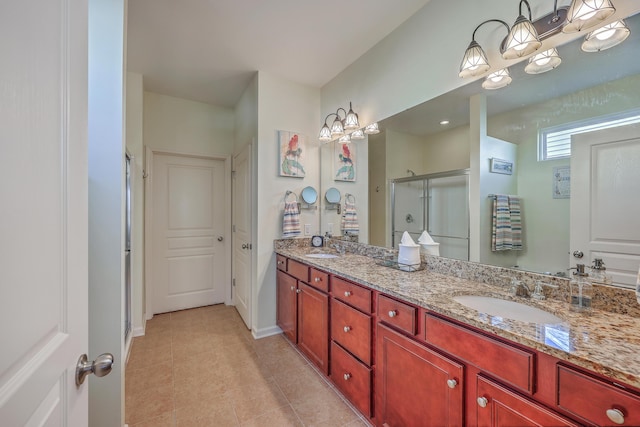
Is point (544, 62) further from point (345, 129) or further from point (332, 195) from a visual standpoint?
point (332, 195)

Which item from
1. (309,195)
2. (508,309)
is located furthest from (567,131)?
(309,195)

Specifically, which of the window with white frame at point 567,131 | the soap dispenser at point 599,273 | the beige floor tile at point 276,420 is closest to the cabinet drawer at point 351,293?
the beige floor tile at point 276,420

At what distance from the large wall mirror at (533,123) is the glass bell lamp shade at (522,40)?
0.31 ft

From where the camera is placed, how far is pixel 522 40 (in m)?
1.29

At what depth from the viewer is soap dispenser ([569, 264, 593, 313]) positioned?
109 centimetres

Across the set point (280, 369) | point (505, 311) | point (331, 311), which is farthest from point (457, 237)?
point (280, 369)

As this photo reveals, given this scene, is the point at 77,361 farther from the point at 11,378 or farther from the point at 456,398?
the point at 456,398

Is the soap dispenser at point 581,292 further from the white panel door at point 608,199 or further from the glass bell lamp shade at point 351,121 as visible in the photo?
the glass bell lamp shade at point 351,121

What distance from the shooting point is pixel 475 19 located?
158 cm

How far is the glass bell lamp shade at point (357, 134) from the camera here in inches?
99.7

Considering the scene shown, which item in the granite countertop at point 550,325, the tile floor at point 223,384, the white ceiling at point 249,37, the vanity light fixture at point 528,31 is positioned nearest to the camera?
the granite countertop at point 550,325

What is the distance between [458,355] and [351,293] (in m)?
0.71

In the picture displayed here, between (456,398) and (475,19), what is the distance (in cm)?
198

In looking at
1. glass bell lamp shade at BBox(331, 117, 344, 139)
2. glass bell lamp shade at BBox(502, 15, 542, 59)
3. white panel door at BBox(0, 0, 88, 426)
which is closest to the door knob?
white panel door at BBox(0, 0, 88, 426)
